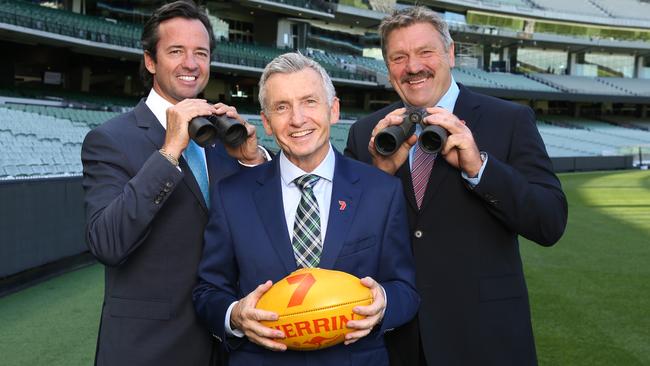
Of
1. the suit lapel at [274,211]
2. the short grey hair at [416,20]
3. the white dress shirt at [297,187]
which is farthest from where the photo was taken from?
the short grey hair at [416,20]

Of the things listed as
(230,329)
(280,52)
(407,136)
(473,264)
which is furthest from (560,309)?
(280,52)

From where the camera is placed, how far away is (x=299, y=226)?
238cm

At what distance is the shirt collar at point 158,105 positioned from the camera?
271 centimetres

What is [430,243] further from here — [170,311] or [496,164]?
[170,311]

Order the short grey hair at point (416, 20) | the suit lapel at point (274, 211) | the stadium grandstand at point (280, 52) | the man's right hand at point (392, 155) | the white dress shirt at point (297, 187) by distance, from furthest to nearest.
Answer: the stadium grandstand at point (280, 52)
the short grey hair at point (416, 20)
the man's right hand at point (392, 155)
the white dress shirt at point (297, 187)
the suit lapel at point (274, 211)

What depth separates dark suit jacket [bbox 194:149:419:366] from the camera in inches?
90.4

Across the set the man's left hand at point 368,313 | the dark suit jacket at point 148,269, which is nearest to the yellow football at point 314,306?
the man's left hand at point 368,313

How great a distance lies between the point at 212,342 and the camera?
264 cm

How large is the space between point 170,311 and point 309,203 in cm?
78

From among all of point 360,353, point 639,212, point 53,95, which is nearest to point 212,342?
point 360,353

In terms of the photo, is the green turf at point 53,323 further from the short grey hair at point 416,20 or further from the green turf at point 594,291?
the green turf at point 594,291

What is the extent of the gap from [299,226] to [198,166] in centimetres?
66

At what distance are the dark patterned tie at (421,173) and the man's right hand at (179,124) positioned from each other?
1.03 metres

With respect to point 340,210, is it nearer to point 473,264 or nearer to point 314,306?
point 314,306
